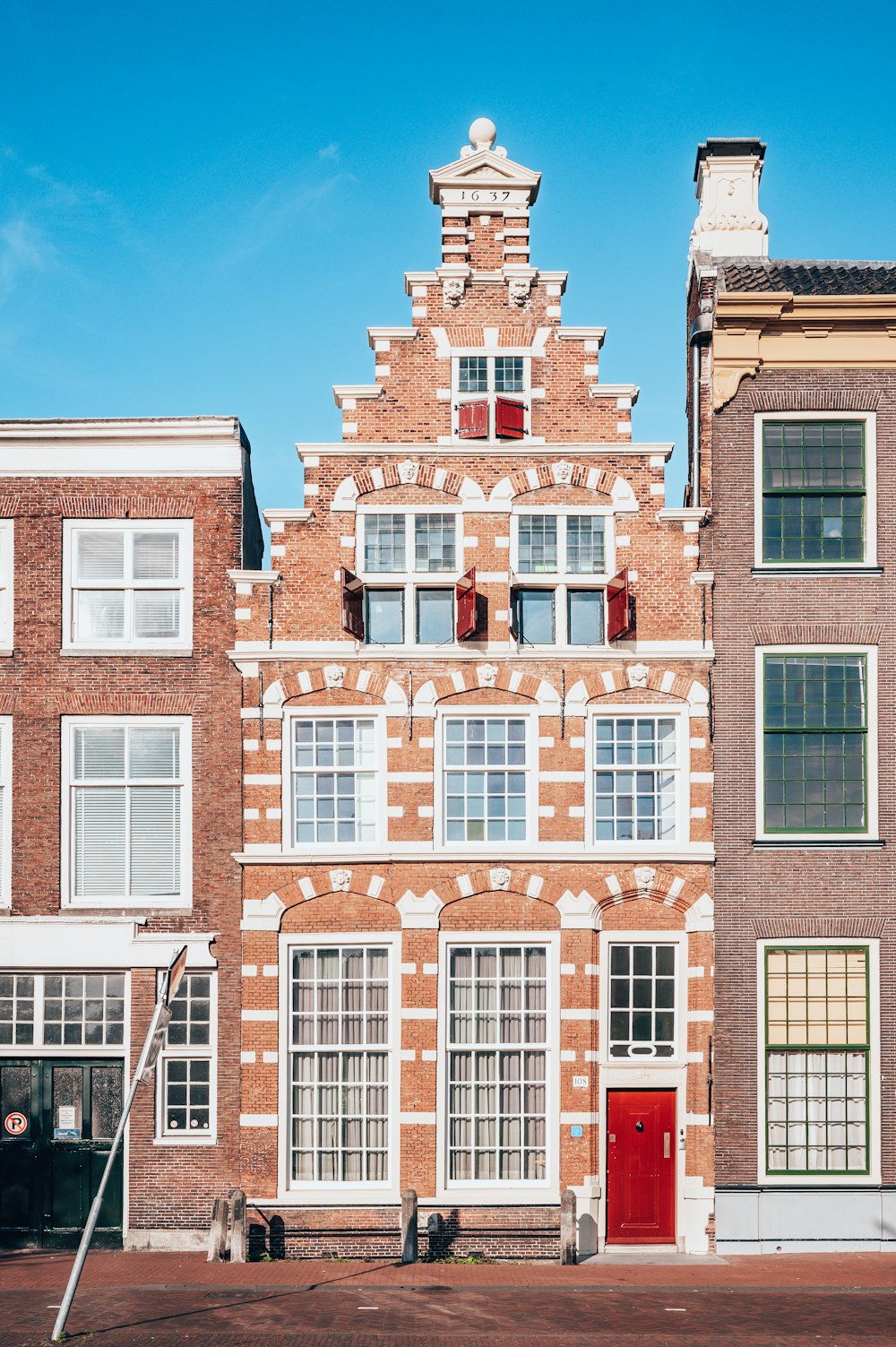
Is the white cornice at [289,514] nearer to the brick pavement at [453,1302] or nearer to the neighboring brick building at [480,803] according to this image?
the neighboring brick building at [480,803]

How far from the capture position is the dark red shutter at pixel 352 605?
20.8m

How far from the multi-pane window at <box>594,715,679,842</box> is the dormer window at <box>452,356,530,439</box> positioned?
4724 millimetres

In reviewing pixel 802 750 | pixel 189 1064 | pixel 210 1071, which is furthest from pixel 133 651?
pixel 802 750

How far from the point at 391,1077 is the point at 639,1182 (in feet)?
13.0

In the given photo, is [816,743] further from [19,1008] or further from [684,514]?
[19,1008]

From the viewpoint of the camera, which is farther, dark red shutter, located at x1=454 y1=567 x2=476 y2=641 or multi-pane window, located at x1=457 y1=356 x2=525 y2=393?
multi-pane window, located at x1=457 y1=356 x2=525 y2=393

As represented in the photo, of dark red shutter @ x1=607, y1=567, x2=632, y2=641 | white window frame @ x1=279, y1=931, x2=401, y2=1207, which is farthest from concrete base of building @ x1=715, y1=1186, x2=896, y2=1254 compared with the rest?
dark red shutter @ x1=607, y1=567, x2=632, y2=641

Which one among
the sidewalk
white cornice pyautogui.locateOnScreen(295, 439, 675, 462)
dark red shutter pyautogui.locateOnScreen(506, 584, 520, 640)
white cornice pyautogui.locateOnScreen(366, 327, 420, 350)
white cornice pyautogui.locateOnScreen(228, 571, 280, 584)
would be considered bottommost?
the sidewalk

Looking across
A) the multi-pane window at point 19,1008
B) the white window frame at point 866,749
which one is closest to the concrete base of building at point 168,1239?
the multi-pane window at point 19,1008

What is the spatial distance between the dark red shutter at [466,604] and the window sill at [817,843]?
17.5ft

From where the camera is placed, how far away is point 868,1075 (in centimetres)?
2078

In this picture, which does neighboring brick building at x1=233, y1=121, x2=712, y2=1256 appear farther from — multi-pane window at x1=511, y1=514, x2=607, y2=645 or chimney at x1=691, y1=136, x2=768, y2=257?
chimney at x1=691, y1=136, x2=768, y2=257

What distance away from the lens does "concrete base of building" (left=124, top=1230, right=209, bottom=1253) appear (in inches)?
815

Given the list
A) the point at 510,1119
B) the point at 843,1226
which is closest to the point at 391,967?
the point at 510,1119
